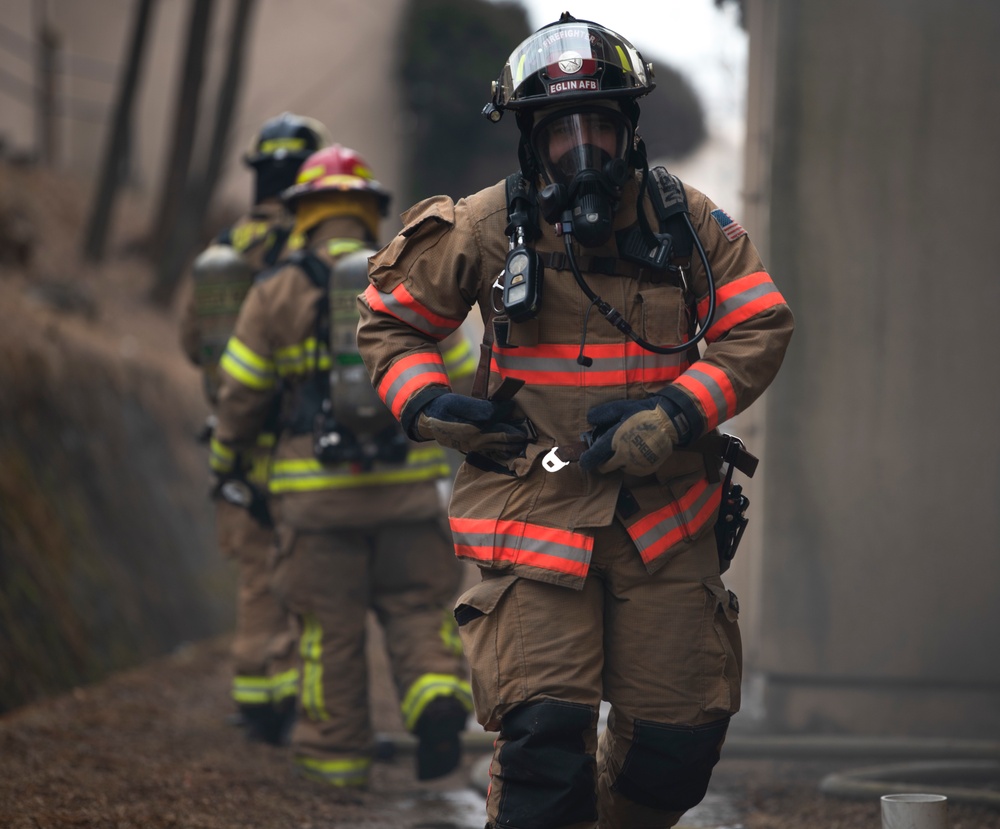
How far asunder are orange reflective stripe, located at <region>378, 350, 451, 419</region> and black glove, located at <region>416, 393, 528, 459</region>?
0.08 meters

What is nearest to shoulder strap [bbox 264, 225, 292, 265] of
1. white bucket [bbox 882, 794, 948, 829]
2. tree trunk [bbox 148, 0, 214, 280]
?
white bucket [bbox 882, 794, 948, 829]

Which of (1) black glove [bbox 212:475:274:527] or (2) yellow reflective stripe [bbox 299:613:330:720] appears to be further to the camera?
(1) black glove [bbox 212:475:274:527]

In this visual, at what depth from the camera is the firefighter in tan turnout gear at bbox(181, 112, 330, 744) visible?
19.4 ft

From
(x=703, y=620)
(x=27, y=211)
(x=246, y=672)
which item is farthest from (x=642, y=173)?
(x=27, y=211)

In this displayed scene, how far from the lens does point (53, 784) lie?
4582 mm

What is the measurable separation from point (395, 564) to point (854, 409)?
204cm

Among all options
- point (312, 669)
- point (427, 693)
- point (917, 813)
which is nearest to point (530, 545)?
point (917, 813)

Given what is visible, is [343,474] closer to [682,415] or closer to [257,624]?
[257,624]

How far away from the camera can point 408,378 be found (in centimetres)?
337

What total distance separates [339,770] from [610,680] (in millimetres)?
2115

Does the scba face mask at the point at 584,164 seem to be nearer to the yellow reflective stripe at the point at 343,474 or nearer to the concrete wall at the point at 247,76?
the yellow reflective stripe at the point at 343,474

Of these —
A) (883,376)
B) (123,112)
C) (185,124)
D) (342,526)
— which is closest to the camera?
(342,526)

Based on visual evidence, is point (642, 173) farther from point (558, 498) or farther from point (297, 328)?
point (297, 328)

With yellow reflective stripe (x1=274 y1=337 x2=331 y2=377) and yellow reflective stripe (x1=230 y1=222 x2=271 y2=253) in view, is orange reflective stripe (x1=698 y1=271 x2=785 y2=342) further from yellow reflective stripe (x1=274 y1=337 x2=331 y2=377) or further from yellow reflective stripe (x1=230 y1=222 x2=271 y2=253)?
yellow reflective stripe (x1=230 y1=222 x2=271 y2=253)
